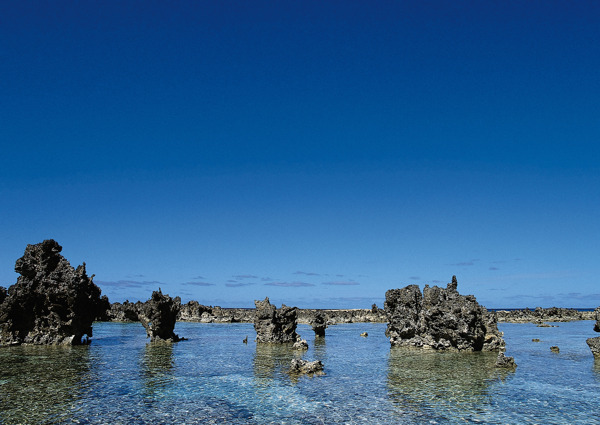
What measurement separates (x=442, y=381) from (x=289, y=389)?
8.43 meters

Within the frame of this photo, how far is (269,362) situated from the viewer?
105ft

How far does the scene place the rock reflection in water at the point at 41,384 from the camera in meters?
17.1

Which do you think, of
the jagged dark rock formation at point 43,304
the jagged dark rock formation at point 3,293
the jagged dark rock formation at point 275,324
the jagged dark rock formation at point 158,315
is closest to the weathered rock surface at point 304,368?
the jagged dark rock formation at point 275,324

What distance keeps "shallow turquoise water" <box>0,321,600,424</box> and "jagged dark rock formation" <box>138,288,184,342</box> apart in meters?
9.51

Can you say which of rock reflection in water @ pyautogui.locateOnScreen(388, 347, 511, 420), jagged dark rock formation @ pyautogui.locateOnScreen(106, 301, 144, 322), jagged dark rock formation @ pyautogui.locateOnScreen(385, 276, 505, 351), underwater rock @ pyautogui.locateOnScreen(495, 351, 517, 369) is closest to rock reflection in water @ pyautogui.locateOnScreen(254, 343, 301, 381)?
rock reflection in water @ pyautogui.locateOnScreen(388, 347, 511, 420)

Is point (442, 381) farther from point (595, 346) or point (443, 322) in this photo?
point (595, 346)

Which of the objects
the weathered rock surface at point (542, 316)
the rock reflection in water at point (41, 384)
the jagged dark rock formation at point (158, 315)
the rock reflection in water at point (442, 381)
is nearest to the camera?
the rock reflection in water at point (41, 384)

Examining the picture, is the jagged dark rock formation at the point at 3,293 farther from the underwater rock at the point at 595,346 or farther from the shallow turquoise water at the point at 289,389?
the underwater rock at the point at 595,346

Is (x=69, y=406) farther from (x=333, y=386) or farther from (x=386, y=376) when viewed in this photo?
(x=386, y=376)

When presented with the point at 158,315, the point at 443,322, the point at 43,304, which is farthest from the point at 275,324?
the point at 43,304

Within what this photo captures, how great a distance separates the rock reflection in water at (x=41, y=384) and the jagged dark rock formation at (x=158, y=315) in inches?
375

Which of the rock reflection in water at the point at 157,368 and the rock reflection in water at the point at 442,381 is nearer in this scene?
the rock reflection in water at the point at 442,381

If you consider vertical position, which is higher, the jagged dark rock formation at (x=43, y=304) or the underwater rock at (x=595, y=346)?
the jagged dark rock formation at (x=43, y=304)

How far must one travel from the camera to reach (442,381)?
79.1ft
